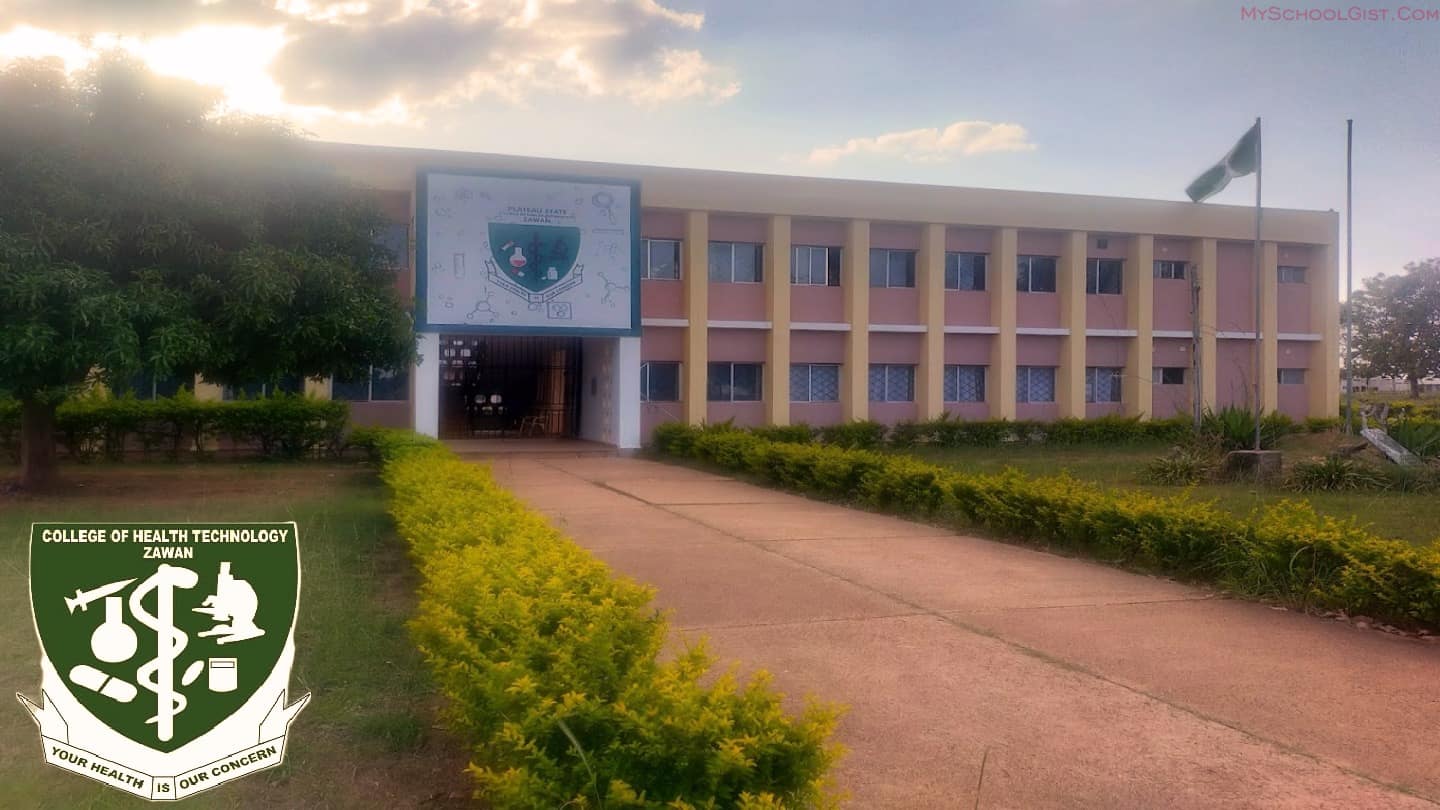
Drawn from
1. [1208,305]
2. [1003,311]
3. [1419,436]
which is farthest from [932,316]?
[1419,436]

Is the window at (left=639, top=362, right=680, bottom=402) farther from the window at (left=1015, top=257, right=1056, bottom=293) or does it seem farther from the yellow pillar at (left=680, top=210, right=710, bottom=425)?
the window at (left=1015, top=257, right=1056, bottom=293)

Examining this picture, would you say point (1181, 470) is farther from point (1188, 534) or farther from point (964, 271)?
point (964, 271)

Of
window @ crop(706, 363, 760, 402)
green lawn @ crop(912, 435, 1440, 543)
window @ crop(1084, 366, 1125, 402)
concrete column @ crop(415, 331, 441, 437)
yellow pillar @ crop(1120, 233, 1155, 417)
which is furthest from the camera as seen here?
window @ crop(1084, 366, 1125, 402)

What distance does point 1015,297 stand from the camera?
25.4m

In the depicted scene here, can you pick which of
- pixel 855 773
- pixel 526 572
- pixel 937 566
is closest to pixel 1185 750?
pixel 855 773

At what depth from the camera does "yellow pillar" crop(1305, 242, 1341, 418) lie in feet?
90.8

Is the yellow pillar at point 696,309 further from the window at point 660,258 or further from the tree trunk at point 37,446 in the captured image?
the tree trunk at point 37,446

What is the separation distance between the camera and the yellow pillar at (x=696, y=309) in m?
23.0

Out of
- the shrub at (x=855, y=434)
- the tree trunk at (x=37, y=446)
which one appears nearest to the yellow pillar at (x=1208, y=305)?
the shrub at (x=855, y=434)

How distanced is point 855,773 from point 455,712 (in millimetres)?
1426

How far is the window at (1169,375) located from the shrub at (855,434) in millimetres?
7919

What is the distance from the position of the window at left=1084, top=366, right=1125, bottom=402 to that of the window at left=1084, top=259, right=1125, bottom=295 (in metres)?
1.82

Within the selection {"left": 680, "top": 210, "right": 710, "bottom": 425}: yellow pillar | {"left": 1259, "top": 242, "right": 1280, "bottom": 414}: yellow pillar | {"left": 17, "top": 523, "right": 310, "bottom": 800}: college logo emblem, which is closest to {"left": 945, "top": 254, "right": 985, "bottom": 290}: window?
{"left": 680, "top": 210, "right": 710, "bottom": 425}: yellow pillar

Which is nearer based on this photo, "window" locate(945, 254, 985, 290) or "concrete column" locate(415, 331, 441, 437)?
"concrete column" locate(415, 331, 441, 437)
